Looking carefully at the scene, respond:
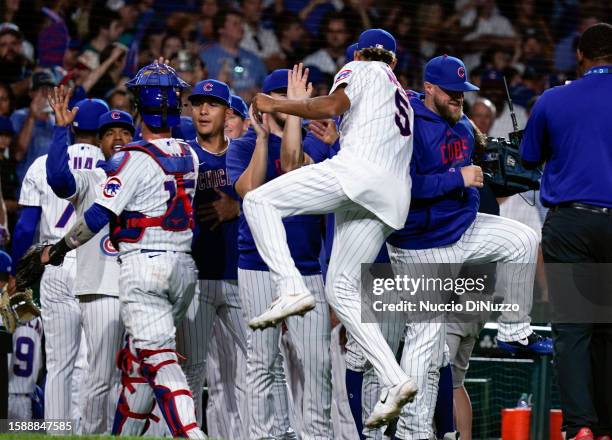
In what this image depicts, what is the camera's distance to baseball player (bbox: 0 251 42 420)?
24.7 feet

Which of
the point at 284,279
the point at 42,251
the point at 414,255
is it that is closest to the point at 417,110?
the point at 414,255

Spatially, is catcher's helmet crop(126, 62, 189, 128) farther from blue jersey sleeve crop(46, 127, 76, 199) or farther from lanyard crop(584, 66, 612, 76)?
lanyard crop(584, 66, 612, 76)

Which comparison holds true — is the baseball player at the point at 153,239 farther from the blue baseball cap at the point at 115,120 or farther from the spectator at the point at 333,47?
the spectator at the point at 333,47

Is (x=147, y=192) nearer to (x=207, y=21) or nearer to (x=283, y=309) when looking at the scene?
(x=283, y=309)

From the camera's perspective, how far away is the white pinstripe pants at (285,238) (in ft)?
16.4

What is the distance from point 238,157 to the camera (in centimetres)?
588

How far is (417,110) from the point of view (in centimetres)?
559

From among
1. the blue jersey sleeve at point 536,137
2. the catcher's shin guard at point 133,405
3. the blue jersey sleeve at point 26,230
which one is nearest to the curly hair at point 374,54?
the blue jersey sleeve at point 536,137

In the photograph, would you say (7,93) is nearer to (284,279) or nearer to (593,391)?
(284,279)

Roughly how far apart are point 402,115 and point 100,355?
91.5 inches

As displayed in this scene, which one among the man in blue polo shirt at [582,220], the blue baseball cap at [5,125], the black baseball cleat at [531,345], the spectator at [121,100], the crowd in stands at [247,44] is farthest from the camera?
the crowd in stands at [247,44]

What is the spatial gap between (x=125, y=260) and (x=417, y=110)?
5.55 ft

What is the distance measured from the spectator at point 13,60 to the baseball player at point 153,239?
4.50 m

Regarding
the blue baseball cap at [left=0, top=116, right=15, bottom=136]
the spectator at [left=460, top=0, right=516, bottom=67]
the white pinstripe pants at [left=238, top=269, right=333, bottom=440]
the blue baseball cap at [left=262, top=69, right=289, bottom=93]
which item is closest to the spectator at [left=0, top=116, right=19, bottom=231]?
the blue baseball cap at [left=0, top=116, right=15, bottom=136]
